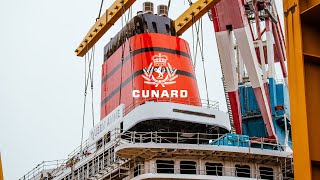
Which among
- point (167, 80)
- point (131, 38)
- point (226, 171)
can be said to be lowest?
point (226, 171)

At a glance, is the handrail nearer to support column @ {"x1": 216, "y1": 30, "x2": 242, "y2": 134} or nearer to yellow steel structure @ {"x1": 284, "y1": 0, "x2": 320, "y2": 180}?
support column @ {"x1": 216, "y1": 30, "x2": 242, "y2": 134}

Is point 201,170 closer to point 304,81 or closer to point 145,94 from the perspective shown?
point 145,94

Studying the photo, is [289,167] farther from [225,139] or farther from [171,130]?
[171,130]

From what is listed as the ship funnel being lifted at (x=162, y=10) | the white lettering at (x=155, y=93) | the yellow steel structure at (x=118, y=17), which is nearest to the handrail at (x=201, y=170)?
the white lettering at (x=155, y=93)

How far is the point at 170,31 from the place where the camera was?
32062mm

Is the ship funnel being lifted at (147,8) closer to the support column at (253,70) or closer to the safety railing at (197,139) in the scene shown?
the support column at (253,70)

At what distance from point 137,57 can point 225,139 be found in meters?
6.44

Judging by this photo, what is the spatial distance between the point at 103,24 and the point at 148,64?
4705mm

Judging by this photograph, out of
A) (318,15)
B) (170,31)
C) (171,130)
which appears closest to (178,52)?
(170,31)

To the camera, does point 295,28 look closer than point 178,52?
Yes

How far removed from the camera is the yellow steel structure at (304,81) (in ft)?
17.4

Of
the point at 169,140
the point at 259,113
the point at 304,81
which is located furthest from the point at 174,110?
the point at 304,81

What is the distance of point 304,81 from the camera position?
5449 millimetres

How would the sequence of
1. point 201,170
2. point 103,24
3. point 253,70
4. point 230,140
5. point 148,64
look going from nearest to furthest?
point 201,170 → point 230,140 → point 148,64 → point 253,70 → point 103,24
